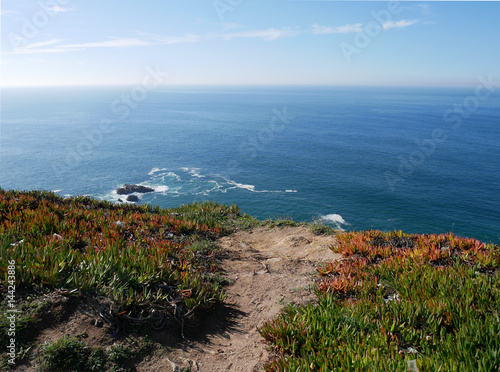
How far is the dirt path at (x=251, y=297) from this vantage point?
5.29 metres

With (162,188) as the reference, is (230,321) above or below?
above

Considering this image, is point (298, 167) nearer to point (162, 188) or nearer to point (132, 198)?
point (162, 188)

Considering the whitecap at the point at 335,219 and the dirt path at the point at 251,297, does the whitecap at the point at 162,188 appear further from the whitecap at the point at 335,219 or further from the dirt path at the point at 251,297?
the dirt path at the point at 251,297

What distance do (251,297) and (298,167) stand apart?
5680cm

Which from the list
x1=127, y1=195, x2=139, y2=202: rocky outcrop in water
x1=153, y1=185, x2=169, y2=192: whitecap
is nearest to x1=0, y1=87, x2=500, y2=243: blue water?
x1=153, y1=185, x2=169, y2=192: whitecap

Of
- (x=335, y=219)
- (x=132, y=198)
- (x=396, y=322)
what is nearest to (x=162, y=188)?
(x=132, y=198)

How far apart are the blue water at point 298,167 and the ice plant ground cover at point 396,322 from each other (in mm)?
31413

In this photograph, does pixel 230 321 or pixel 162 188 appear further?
pixel 162 188

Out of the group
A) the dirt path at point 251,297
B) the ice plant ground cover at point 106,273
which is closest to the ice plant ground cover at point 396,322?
the dirt path at point 251,297

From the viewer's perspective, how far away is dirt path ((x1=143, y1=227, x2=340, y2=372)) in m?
5.29

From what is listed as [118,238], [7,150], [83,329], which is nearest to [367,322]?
[83,329]

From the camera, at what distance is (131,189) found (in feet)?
168

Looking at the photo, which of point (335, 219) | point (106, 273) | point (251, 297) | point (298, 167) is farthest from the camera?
point (298, 167)

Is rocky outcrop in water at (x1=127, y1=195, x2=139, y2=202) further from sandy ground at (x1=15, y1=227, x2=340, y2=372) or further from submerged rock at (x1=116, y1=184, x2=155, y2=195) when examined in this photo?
sandy ground at (x1=15, y1=227, x2=340, y2=372)
